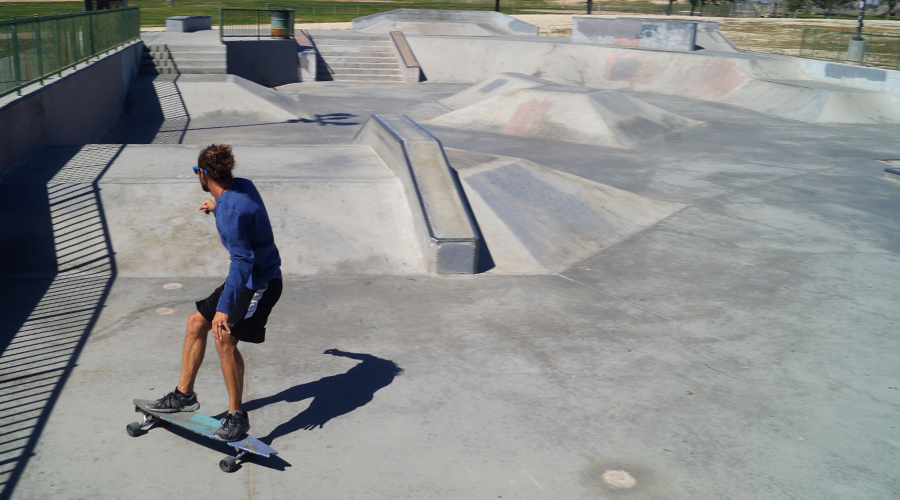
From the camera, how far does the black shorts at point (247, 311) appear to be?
13.3ft

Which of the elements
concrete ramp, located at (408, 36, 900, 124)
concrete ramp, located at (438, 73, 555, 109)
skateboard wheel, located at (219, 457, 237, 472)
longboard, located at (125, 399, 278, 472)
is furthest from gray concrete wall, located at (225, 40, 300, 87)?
skateboard wheel, located at (219, 457, 237, 472)

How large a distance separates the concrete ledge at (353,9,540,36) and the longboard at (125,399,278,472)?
32801 millimetres

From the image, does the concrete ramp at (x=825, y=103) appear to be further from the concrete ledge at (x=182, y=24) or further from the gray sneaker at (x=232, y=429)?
the concrete ledge at (x=182, y=24)

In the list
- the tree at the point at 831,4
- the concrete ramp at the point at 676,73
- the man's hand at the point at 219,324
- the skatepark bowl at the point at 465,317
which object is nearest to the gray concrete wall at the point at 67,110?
the skatepark bowl at the point at 465,317

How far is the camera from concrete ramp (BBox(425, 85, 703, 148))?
49.7ft

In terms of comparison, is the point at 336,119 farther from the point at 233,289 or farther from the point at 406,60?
the point at 233,289

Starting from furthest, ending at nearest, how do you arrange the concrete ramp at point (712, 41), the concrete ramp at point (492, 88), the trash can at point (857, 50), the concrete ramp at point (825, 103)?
1. the concrete ramp at point (712, 41)
2. the trash can at point (857, 50)
3. the concrete ramp at point (492, 88)
4. the concrete ramp at point (825, 103)

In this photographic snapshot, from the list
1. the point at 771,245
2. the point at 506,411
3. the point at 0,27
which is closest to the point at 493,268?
the point at 506,411

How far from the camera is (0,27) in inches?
351

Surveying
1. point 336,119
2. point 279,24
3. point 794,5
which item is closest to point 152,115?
point 336,119

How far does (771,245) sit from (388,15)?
98.5 ft

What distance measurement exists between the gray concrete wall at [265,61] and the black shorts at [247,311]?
2058 cm

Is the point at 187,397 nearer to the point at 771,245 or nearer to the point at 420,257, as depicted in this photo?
the point at 420,257

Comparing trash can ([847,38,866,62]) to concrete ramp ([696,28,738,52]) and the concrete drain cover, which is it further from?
the concrete drain cover
